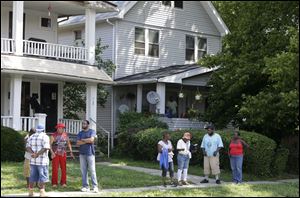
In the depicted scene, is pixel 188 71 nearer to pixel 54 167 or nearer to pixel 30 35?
pixel 30 35

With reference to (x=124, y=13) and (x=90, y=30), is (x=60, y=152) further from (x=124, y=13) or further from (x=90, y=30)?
(x=124, y=13)

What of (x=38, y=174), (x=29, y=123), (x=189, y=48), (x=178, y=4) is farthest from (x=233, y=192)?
(x=178, y=4)

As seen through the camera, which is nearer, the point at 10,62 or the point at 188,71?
the point at 10,62

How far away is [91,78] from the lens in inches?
917

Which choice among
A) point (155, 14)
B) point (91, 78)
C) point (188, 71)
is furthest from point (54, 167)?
point (155, 14)

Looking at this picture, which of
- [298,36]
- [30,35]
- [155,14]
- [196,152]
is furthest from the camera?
[155,14]

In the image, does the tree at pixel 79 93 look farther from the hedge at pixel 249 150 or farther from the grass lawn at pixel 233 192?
the grass lawn at pixel 233 192

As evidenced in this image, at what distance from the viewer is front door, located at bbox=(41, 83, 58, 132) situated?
82.9ft

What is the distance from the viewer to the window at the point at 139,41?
29672 mm

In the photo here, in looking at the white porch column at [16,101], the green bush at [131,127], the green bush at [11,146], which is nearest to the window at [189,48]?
the green bush at [131,127]

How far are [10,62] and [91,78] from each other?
3.62 m

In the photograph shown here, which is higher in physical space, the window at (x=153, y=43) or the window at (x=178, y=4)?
the window at (x=178, y=4)

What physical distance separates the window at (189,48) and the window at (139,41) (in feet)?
10.6

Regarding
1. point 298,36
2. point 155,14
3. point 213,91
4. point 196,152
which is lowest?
point 196,152
